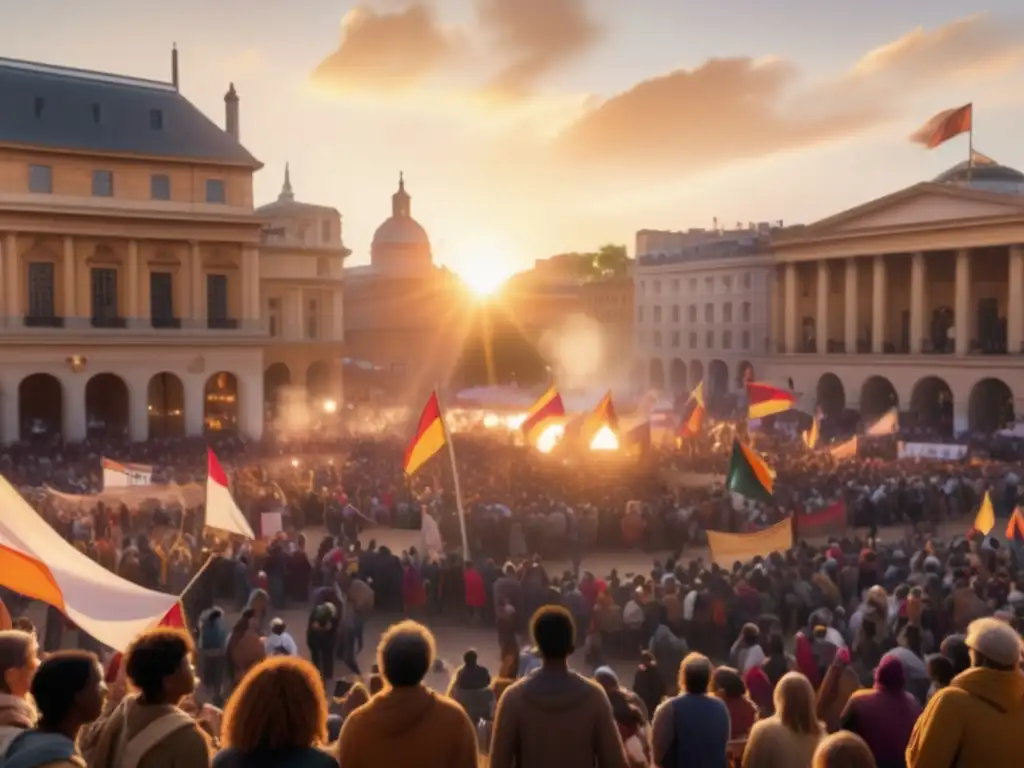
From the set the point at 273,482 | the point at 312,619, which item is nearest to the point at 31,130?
the point at 273,482

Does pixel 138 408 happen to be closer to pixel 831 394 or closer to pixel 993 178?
pixel 831 394

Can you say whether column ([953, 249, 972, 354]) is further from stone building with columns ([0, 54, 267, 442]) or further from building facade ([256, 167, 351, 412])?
stone building with columns ([0, 54, 267, 442])

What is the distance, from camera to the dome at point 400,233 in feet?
337

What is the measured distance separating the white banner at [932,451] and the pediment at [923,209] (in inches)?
862

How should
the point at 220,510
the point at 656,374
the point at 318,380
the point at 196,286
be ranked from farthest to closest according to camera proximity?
the point at 656,374, the point at 318,380, the point at 196,286, the point at 220,510

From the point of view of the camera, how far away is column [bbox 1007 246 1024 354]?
51.5m

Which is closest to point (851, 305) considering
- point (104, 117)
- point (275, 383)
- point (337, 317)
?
point (337, 317)

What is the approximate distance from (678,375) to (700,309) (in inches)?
237

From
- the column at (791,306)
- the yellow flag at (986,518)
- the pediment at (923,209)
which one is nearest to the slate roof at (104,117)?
the pediment at (923,209)

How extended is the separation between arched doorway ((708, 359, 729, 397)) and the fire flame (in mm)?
46360

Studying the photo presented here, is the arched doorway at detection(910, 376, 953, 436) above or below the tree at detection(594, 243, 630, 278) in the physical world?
below

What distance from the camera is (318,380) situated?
5678 centimetres

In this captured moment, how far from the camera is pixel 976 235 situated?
5397 centimetres

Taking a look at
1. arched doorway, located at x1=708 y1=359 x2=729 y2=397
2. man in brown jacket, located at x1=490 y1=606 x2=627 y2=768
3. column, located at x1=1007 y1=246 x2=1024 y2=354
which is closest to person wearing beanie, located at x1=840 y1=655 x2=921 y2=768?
man in brown jacket, located at x1=490 y1=606 x2=627 y2=768
